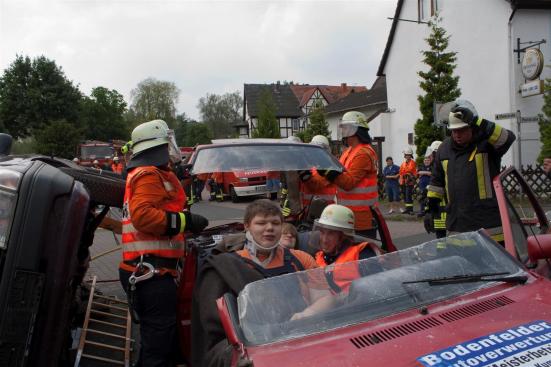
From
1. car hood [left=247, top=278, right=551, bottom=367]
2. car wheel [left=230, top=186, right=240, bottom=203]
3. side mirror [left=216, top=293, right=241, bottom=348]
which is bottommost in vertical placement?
car wheel [left=230, top=186, right=240, bottom=203]

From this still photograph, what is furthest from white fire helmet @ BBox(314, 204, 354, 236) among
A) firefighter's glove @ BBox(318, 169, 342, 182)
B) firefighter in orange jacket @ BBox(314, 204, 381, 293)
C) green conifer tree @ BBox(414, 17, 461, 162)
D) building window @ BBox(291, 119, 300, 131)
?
building window @ BBox(291, 119, 300, 131)

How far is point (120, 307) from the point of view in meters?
5.76

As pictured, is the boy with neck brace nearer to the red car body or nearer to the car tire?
the red car body

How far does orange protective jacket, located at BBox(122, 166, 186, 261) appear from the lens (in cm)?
341

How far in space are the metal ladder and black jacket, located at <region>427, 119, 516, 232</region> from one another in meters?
2.96

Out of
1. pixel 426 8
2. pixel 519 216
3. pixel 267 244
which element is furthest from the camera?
pixel 426 8

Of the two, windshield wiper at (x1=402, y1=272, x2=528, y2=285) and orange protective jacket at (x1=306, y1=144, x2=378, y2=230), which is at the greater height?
orange protective jacket at (x1=306, y1=144, x2=378, y2=230)

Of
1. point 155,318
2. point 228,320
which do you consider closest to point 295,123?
point 155,318

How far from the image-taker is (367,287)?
7.89ft

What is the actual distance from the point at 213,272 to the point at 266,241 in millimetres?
432

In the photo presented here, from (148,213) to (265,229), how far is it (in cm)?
82

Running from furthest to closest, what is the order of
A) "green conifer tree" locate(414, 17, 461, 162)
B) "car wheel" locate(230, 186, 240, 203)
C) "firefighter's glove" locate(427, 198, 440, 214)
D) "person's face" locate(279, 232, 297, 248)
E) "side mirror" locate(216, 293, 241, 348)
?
1. "car wheel" locate(230, 186, 240, 203)
2. "green conifer tree" locate(414, 17, 461, 162)
3. "firefighter's glove" locate(427, 198, 440, 214)
4. "person's face" locate(279, 232, 297, 248)
5. "side mirror" locate(216, 293, 241, 348)

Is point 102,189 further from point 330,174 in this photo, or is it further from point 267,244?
point 330,174

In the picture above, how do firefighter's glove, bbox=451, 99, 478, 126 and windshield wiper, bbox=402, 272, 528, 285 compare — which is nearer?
windshield wiper, bbox=402, 272, 528, 285
